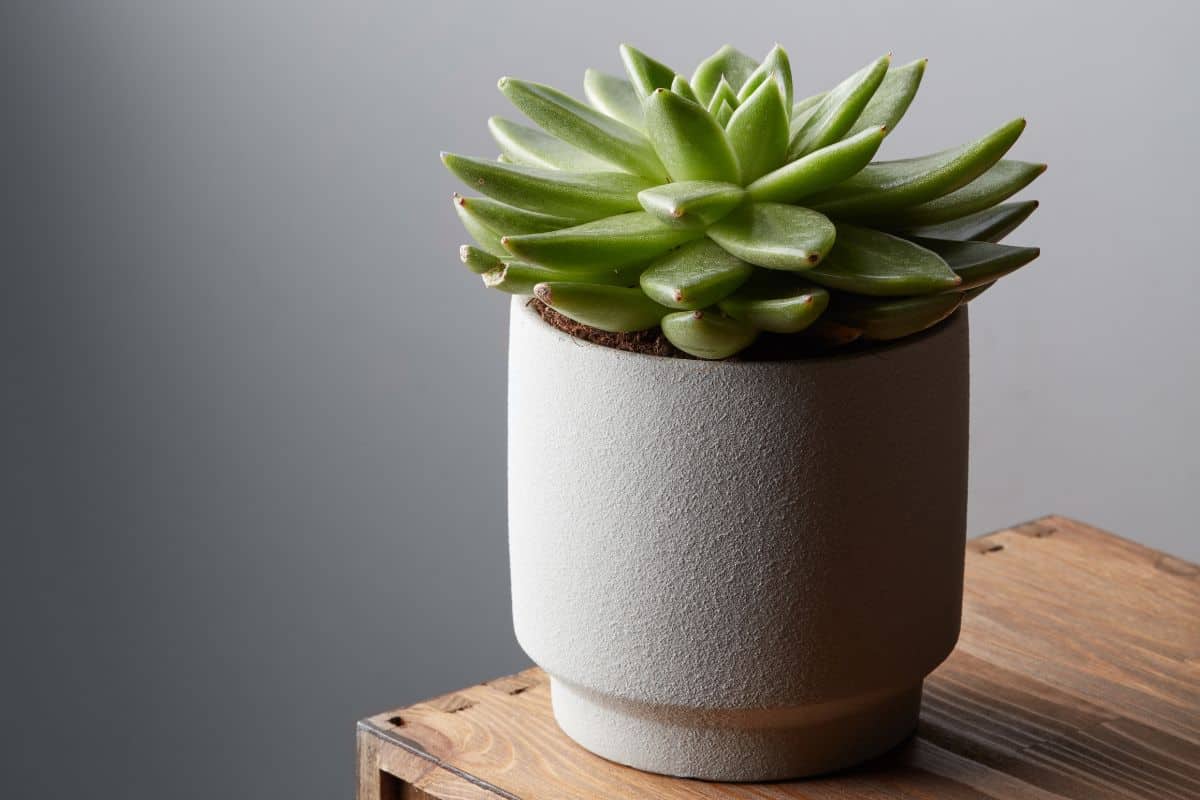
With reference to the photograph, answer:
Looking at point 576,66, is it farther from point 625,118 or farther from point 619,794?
point 619,794

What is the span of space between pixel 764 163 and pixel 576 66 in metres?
0.96

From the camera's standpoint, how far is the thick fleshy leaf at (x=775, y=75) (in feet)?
2.43

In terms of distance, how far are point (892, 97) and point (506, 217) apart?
211 mm

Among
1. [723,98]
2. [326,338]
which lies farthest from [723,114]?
[326,338]

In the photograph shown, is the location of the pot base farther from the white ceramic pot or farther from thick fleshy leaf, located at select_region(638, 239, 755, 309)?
thick fleshy leaf, located at select_region(638, 239, 755, 309)

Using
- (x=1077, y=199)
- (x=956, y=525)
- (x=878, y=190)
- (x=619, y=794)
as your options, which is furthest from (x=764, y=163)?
(x=1077, y=199)

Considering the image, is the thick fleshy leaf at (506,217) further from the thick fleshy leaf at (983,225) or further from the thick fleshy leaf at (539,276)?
the thick fleshy leaf at (983,225)

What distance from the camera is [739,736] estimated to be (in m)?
0.75

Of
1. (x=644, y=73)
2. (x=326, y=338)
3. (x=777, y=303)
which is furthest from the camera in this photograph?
(x=326, y=338)

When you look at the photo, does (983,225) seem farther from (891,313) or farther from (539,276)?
(539,276)

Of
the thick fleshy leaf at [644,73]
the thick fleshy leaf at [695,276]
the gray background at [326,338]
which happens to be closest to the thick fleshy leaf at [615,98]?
the thick fleshy leaf at [644,73]

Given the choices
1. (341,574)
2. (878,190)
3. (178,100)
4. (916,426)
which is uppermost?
(178,100)

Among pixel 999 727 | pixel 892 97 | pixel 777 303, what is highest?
pixel 892 97

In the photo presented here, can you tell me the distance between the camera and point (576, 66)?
1.62m
